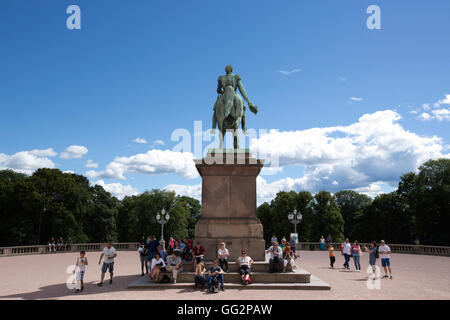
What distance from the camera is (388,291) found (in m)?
11.3

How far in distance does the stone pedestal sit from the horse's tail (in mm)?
1907

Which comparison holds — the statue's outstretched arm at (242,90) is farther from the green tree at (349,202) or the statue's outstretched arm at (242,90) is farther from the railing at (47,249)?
the green tree at (349,202)

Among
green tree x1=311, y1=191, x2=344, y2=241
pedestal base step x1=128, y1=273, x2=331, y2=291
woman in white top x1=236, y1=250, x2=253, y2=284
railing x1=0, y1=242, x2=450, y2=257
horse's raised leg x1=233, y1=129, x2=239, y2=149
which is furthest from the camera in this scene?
green tree x1=311, y1=191, x2=344, y2=241

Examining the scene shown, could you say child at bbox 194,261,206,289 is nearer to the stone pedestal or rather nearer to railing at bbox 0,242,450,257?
the stone pedestal

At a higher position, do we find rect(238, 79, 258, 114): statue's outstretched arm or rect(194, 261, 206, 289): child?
rect(238, 79, 258, 114): statue's outstretched arm

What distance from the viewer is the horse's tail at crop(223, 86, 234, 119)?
46.9ft

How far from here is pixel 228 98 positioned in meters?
14.4

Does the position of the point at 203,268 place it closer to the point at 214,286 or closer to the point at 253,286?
the point at 214,286

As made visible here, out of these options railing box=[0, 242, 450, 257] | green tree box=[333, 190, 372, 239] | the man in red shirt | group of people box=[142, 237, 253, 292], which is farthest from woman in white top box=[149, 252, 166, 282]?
green tree box=[333, 190, 372, 239]

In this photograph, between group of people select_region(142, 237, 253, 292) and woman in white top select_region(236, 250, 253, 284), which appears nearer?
group of people select_region(142, 237, 253, 292)

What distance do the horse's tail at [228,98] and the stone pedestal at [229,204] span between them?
1907 mm

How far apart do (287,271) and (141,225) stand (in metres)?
51.0

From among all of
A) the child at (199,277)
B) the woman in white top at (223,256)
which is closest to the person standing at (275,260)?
the woman in white top at (223,256)

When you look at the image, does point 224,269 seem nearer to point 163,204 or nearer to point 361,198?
point 163,204
